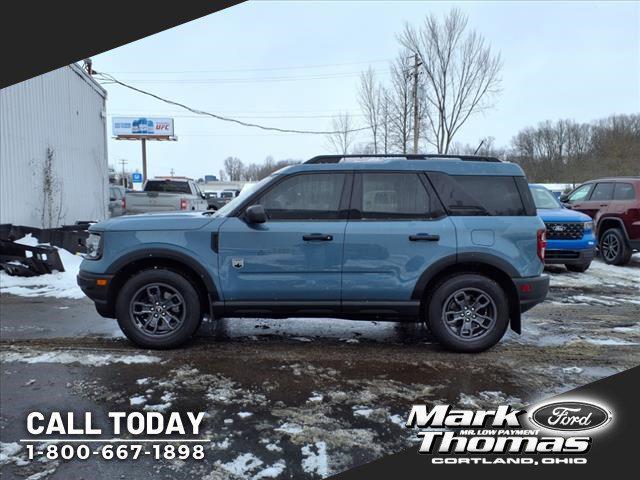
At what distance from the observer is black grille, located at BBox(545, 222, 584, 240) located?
366 inches

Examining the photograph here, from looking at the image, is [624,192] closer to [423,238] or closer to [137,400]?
[423,238]

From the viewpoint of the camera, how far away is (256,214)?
4.58 m

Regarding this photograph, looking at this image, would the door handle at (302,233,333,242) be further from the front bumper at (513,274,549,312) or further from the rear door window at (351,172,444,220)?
the front bumper at (513,274,549,312)

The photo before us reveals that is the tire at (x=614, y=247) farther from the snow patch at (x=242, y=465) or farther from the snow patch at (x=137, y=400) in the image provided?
the snow patch at (x=137, y=400)

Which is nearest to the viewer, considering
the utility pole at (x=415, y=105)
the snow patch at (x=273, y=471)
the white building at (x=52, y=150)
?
the snow patch at (x=273, y=471)

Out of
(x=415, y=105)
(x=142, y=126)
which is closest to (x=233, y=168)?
(x=142, y=126)

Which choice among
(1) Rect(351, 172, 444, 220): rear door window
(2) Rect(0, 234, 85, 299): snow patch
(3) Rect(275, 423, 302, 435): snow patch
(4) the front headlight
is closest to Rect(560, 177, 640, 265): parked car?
(1) Rect(351, 172, 444, 220): rear door window

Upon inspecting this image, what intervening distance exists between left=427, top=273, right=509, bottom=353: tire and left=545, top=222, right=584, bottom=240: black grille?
541cm

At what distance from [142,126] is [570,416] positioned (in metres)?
50.5

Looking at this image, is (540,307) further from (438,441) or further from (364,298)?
(438,441)

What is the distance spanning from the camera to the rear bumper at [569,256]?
9406 mm

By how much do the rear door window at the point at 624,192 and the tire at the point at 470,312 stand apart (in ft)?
25.6

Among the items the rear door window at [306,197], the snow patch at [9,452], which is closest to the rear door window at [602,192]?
the rear door window at [306,197]

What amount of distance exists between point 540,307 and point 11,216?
1183 centimetres
